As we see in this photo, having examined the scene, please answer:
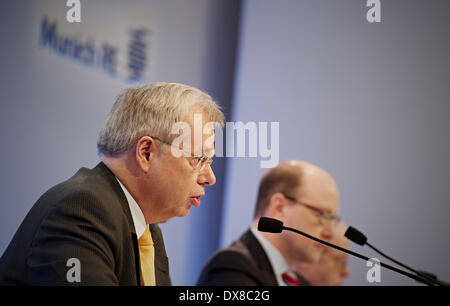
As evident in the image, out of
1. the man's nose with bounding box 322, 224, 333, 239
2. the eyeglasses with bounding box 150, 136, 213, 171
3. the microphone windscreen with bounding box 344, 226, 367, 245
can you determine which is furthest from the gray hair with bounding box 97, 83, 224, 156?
the man's nose with bounding box 322, 224, 333, 239

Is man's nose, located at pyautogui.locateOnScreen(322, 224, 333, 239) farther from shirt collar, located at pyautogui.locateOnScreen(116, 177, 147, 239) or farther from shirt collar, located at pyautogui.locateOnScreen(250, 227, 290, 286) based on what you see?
shirt collar, located at pyautogui.locateOnScreen(116, 177, 147, 239)

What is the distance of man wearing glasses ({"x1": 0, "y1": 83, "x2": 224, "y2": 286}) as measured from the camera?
1.28m

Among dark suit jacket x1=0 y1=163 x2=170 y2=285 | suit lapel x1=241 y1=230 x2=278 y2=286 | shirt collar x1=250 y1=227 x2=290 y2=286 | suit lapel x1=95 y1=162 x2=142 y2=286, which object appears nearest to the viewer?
dark suit jacket x1=0 y1=163 x2=170 y2=285

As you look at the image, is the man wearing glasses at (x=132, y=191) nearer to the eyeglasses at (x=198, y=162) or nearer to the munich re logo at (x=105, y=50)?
the eyeglasses at (x=198, y=162)

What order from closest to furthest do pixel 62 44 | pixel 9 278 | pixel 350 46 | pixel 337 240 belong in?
1. pixel 9 278
2. pixel 62 44
3. pixel 337 240
4. pixel 350 46

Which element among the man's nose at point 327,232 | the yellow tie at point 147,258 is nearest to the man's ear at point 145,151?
the yellow tie at point 147,258

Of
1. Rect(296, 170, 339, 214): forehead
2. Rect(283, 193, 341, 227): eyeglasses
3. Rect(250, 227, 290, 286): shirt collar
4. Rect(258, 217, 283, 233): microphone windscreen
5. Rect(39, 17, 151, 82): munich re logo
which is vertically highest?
Rect(39, 17, 151, 82): munich re logo

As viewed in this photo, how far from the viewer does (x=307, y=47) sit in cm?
336

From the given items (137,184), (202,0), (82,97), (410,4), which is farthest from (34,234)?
(410,4)

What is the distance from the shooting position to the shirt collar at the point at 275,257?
254cm

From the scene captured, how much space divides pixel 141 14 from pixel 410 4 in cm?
167

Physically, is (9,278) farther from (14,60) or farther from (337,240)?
(337,240)

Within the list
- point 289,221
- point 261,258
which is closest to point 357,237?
point 261,258

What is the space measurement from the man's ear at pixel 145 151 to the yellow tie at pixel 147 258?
22cm
